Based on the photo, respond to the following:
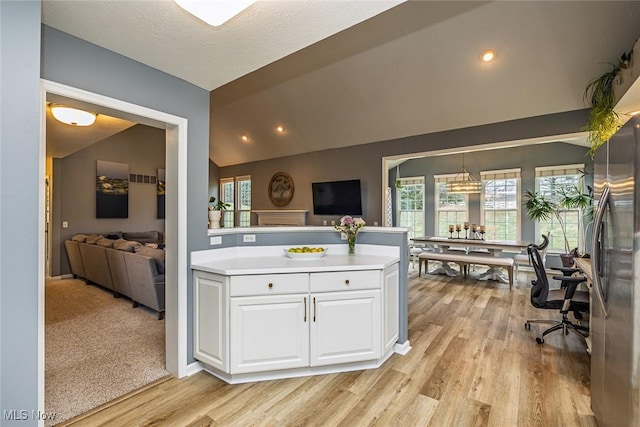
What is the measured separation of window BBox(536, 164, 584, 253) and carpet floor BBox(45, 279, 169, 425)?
25.6 feet

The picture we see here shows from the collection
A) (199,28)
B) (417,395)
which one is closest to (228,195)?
(199,28)

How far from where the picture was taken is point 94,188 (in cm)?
645

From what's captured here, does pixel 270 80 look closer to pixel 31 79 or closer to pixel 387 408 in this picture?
pixel 31 79

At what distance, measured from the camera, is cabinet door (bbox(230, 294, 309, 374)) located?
2.24 metres

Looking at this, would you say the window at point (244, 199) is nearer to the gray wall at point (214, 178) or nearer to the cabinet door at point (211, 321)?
the gray wall at point (214, 178)

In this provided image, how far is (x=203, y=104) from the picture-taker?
2656 millimetres

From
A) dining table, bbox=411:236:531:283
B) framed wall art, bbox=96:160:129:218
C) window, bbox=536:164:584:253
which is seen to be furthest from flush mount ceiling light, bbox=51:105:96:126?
window, bbox=536:164:584:253

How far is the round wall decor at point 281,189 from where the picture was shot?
7844mm

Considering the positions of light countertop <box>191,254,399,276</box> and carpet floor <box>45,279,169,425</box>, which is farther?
light countertop <box>191,254,399,276</box>

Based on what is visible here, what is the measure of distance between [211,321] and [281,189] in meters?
5.86

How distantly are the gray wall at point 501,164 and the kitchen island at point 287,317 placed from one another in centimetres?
609

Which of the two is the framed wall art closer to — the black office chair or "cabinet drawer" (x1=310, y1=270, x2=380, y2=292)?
"cabinet drawer" (x1=310, y1=270, x2=380, y2=292)

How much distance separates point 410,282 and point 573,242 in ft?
12.8

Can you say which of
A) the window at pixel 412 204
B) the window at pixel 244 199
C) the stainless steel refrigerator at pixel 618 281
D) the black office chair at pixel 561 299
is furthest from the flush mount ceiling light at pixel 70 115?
the window at pixel 412 204
